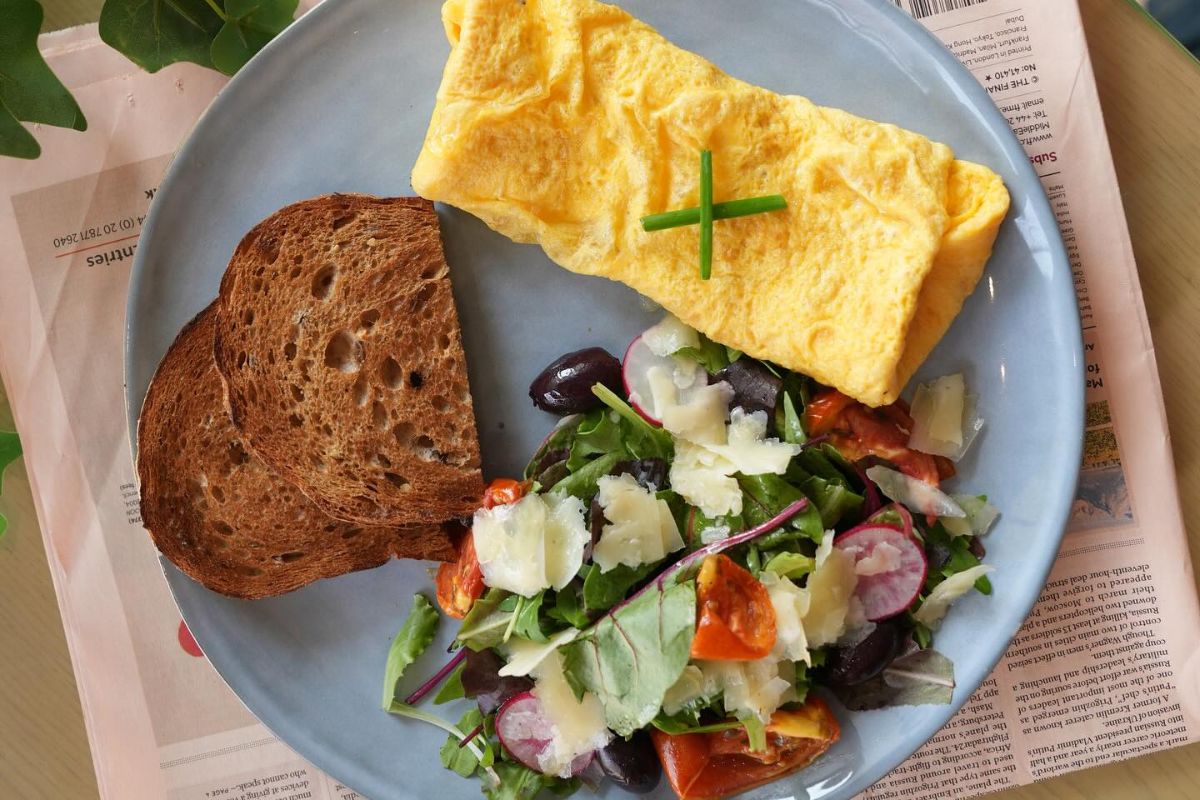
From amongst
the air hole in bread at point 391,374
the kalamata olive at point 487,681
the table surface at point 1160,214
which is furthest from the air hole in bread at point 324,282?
the table surface at point 1160,214

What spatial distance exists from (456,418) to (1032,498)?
60.2 inches

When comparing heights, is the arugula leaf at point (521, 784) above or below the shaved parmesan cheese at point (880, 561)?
below

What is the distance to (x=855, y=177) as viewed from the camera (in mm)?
2100

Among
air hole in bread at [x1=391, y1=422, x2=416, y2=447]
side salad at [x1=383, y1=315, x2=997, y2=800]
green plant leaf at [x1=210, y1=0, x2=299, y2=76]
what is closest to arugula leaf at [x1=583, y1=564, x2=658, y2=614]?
side salad at [x1=383, y1=315, x2=997, y2=800]

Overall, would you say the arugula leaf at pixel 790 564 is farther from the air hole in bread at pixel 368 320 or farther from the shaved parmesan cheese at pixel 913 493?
the air hole in bread at pixel 368 320

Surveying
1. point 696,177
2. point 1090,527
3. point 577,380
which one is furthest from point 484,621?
point 1090,527

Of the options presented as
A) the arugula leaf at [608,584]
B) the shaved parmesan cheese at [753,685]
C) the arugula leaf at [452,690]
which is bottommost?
the arugula leaf at [452,690]

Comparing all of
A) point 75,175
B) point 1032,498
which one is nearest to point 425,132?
point 75,175

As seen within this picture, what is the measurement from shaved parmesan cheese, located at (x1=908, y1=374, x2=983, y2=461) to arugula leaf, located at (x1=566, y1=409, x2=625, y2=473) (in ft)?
2.49

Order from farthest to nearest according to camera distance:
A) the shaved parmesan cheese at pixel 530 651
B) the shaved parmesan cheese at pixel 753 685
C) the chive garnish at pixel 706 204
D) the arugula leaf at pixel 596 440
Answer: the arugula leaf at pixel 596 440 < the shaved parmesan cheese at pixel 530 651 < the shaved parmesan cheese at pixel 753 685 < the chive garnish at pixel 706 204

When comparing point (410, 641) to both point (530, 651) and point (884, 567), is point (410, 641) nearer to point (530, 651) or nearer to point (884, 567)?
point (530, 651)

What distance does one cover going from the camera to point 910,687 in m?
2.35

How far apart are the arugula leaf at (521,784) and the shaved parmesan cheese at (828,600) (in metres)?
0.80

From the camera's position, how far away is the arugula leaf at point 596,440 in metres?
2.38
